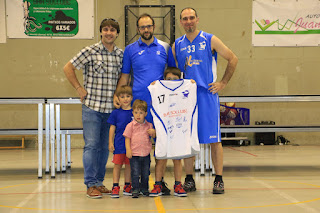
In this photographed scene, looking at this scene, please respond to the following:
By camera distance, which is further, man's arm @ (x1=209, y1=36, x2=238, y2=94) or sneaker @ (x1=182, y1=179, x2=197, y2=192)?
sneaker @ (x1=182, y1=179, x2=197, y2=192)

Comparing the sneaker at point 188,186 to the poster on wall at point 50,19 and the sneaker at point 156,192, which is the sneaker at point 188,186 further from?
the poster on wall at point 50,19

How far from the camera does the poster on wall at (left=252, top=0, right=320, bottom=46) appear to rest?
11.8 m

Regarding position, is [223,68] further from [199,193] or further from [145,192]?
[145,192]

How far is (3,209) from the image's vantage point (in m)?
3.88

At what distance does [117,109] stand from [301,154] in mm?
5781

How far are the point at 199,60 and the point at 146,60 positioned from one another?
0.57m

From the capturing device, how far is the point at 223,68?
38.4 ft

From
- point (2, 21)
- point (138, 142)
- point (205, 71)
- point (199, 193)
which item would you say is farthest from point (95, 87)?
point (2, 21)

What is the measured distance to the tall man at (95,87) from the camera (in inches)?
178

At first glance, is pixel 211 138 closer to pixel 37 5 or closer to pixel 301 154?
pixel 301 154

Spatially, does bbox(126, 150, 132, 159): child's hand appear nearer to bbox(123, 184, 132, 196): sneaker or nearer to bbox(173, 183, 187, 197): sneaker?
bbox(123, 184, 132, 196): sneaker

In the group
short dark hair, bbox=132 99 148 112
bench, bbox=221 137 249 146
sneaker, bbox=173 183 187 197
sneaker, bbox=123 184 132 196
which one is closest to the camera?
short dark hair, bbox=132 99 148 112

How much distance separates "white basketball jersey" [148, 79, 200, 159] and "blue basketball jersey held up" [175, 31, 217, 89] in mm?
196

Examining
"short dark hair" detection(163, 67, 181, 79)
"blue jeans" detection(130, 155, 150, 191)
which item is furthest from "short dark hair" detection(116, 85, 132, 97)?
"blue jeans" detection(130, 155, 150, 191)
